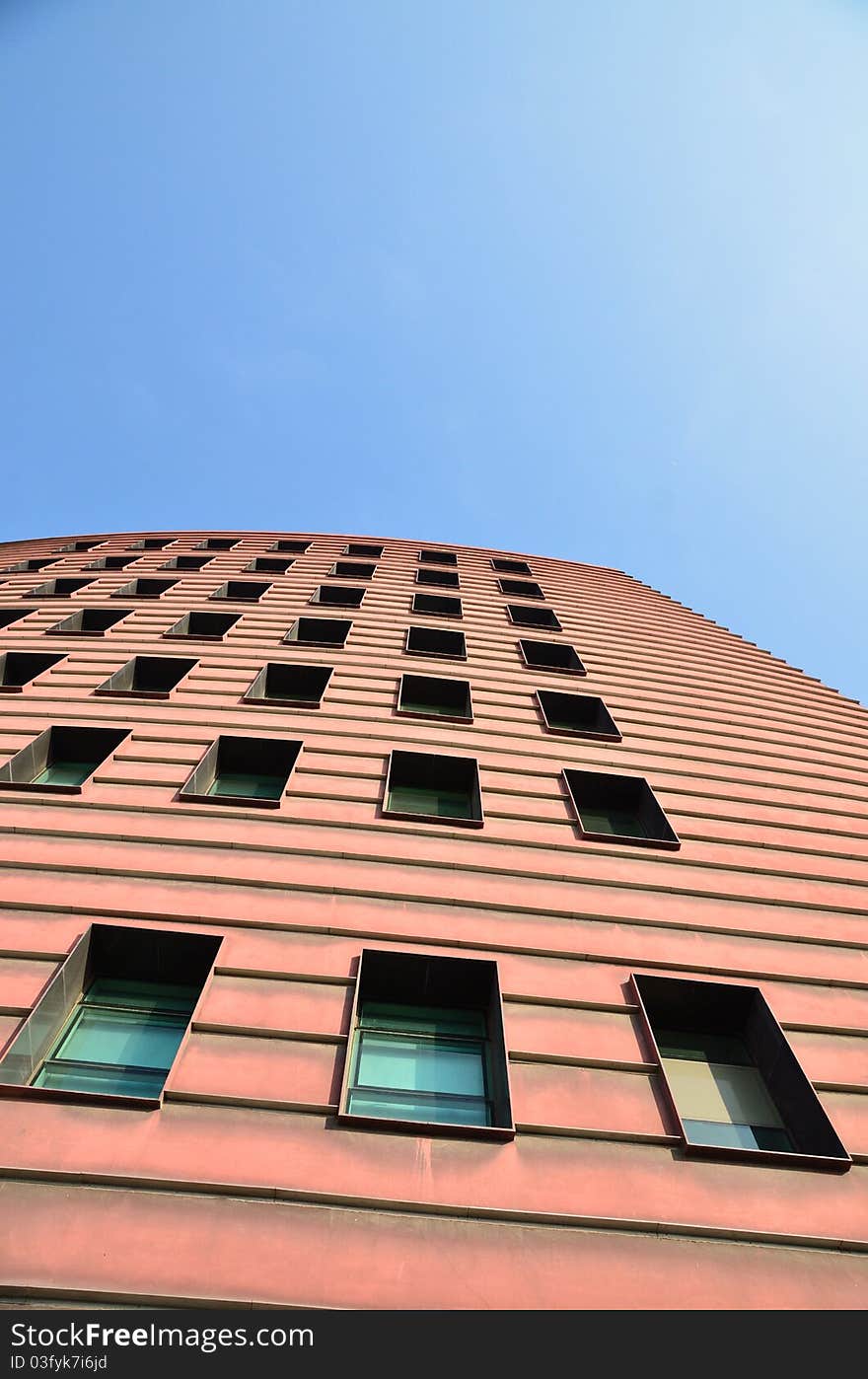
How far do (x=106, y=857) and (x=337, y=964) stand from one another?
13.6ft

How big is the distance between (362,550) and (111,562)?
10.7 meters

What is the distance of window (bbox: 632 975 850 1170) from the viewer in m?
8.39

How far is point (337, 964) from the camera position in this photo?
380 inches

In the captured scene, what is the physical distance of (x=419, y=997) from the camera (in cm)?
1005

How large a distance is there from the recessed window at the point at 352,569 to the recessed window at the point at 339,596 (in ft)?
8.35

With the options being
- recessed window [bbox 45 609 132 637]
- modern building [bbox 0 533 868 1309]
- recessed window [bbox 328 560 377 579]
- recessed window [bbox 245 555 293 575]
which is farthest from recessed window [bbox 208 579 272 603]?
modern building [bbox 0 533 868 1309]

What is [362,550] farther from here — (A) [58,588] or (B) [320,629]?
(B) [320,629]

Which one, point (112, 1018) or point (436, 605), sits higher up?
point (436, 605)

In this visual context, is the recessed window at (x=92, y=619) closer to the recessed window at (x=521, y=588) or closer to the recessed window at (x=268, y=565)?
the recessed window at (x=268, y=565)

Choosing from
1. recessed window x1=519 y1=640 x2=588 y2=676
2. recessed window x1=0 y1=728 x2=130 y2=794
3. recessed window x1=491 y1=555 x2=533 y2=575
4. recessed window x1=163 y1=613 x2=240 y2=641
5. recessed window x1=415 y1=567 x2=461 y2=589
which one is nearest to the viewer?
recessed window x1=0 y1=728 x2=130 y2=794

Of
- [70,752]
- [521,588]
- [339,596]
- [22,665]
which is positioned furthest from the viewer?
[521,588]

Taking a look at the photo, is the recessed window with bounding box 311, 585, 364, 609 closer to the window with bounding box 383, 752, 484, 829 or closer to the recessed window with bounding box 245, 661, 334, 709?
the recessed window with bounding box 245, 661, 334, 709

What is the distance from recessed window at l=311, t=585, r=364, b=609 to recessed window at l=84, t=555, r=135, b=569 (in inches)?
411

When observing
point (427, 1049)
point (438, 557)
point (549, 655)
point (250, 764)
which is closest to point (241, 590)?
point (438, 557)
